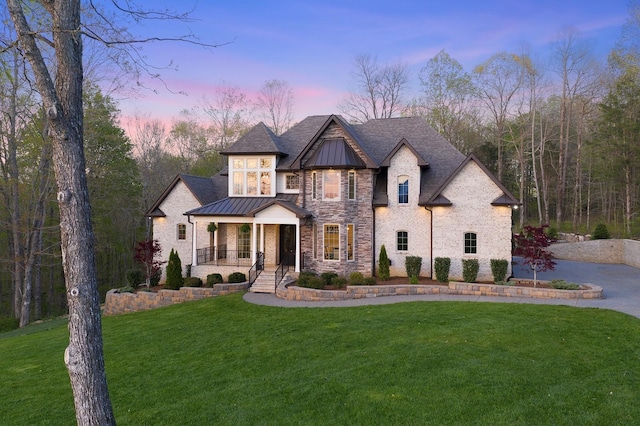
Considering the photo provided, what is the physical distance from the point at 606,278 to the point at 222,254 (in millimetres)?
18743

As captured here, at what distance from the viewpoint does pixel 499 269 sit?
16234 millimetres

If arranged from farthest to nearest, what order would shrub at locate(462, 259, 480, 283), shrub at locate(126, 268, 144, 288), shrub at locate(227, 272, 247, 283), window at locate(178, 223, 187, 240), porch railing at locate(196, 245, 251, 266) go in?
window at locate(178, 223, 187, 240) < porch railing at locate(196, 245, 251, 266) < shrub at locate(126, 268, 144, 288) < shrub at locate(227, 272, 247, 283) < shrub at locate(462, 259, 480, 283)

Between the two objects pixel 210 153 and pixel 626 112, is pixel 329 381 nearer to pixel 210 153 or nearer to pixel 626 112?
pixel 626 112

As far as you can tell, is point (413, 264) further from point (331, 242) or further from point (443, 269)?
point (331, 242)

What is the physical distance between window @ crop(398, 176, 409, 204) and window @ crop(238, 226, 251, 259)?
812 centimetres

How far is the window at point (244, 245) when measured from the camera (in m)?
20.8

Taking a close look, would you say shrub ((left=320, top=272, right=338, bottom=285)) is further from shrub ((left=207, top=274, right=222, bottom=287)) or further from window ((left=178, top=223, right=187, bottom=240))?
window ((left=178, top=223, right=187, bottom=240))

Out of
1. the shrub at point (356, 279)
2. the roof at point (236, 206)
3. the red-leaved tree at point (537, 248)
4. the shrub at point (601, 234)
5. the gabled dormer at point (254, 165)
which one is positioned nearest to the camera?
the red-leaved tree at point (537, 248)

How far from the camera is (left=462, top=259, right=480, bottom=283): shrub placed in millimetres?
16375

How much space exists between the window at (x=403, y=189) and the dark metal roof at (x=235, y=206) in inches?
204

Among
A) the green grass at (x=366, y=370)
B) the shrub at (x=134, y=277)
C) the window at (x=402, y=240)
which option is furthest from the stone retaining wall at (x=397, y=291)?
the shrub at (x=134, y=277)

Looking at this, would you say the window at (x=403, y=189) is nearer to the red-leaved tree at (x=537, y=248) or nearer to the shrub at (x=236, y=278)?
the red-leaved tree at (x=537, y=248)

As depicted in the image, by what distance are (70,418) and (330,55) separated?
17214mm

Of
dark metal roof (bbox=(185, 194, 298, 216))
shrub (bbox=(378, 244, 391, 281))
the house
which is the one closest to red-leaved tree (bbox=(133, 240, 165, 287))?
the house
